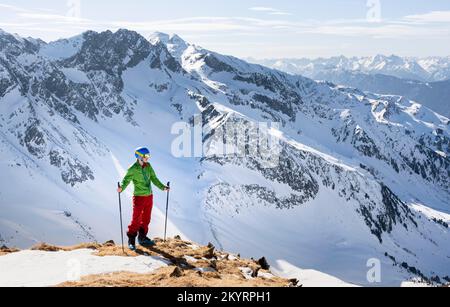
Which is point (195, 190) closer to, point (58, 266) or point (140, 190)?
point (140, 190)

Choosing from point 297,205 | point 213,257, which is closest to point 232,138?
point 297,205

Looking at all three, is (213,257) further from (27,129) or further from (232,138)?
(232,138)

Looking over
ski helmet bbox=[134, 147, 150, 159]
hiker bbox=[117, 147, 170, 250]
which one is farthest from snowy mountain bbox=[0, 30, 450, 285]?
ski helmet bbox=[134, 147, 150, 159]

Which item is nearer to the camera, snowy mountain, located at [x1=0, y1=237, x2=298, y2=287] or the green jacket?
snowy mountain, located at [x1=0, y1=237, x2=298, y2=287]

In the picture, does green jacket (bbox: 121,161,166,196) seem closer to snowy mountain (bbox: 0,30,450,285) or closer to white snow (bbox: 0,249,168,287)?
white snow (bbox: 0,249,168,287)

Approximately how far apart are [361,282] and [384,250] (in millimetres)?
40746

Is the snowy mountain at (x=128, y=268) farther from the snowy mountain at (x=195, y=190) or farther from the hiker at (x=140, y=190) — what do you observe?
the snowy mountain at (x=195, y=190)

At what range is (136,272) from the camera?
12.1 meters

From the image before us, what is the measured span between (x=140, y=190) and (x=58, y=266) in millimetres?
3741

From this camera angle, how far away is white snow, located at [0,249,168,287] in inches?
443

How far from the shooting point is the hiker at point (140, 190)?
15.0m

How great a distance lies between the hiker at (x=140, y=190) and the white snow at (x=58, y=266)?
5.12 feet

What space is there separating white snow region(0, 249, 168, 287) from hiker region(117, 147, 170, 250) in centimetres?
156
